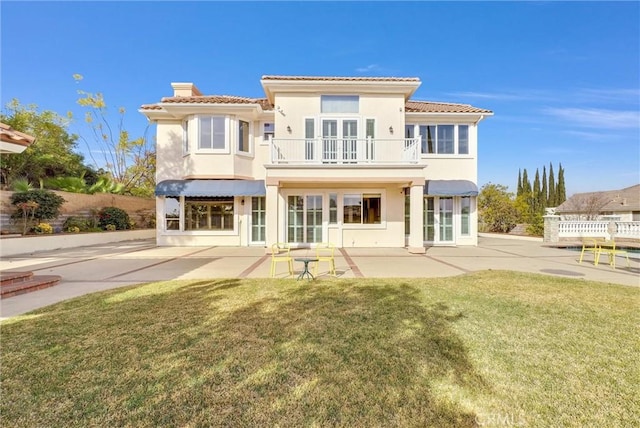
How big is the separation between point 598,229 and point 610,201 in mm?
39646

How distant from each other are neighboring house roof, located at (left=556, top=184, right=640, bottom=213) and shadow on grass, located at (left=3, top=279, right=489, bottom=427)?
179 ft

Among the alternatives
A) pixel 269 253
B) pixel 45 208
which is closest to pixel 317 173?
pixel 269 253

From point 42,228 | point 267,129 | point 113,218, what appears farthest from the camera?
point 113,218

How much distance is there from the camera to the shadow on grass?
10.1 feet

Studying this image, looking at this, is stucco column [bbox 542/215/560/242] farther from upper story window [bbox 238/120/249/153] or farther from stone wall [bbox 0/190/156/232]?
stone wall [bbox 0/190/156/232]

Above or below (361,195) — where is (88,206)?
below

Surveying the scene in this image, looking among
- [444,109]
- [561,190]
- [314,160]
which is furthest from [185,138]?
[561,190]

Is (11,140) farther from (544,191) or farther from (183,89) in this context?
(544,191)

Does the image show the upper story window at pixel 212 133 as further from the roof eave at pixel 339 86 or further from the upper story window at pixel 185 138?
the roof eave at pixel 339 86

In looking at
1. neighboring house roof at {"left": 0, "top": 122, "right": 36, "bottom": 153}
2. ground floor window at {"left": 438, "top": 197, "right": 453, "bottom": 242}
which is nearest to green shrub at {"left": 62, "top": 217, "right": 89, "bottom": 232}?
neighboring house roof at {"left": 0, "top": 122, "right": 36, "bottom": 153}

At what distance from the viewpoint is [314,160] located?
1499cm

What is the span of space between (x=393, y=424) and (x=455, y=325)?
10.1 ft

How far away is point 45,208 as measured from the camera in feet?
52.2

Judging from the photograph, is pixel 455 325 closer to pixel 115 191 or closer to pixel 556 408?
pixel 556 408
